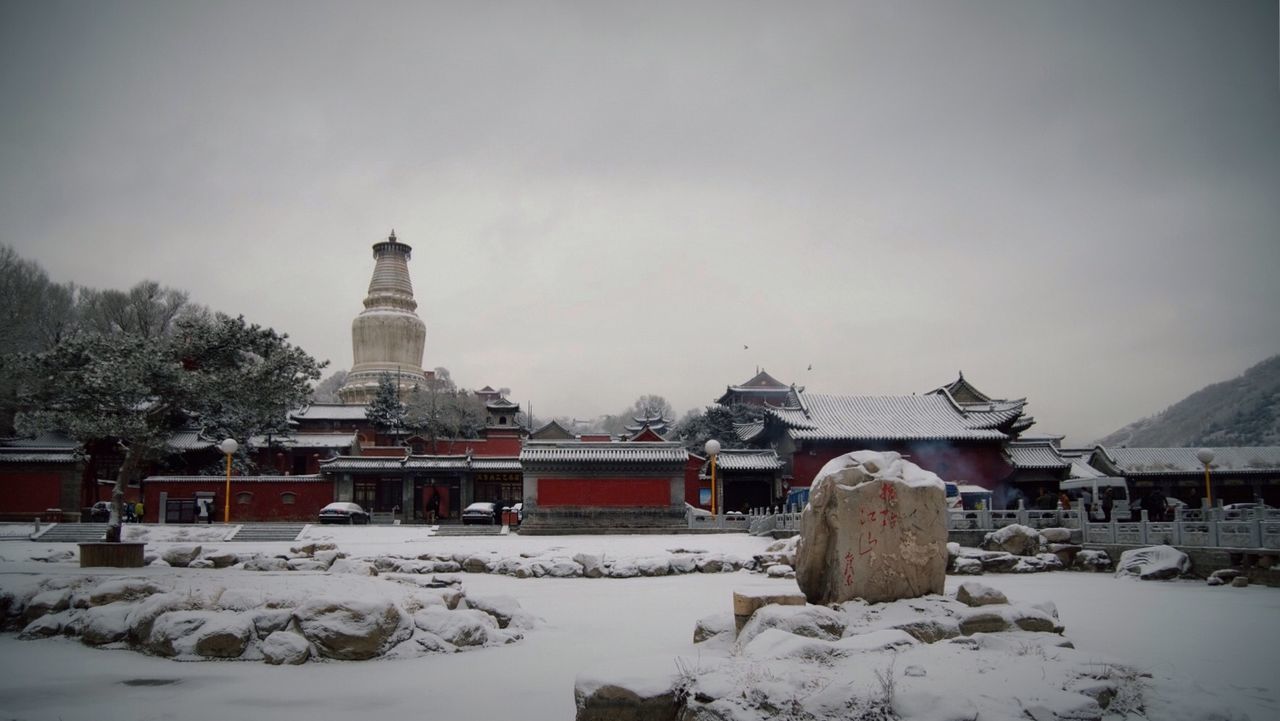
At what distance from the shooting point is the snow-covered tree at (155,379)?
736 inches

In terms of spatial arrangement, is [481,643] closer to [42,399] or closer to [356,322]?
[42,399]

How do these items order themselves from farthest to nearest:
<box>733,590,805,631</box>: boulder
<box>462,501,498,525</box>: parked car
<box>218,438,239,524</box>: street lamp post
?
<box>462,501,498,525</box>: parked car, <box>218,438,239,524</box>: street lamp post, <box>733,590,805,631</box>: boulder

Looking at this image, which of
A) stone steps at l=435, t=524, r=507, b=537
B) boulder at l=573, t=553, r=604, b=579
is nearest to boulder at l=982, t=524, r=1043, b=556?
boulder at l=573, t=553, r=604, b=579

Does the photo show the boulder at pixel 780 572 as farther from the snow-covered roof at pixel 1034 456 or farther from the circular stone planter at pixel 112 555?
the snow-covered roof at pixel 1034 456

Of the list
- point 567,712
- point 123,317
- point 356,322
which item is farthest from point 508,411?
point 567,712

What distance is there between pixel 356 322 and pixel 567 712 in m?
62.5

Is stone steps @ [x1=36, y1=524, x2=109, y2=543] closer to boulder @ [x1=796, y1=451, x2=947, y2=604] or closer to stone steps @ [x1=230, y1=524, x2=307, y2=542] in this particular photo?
stone steps @ [x1=230, y1=524, x2=307, y2=542]

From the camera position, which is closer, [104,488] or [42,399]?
[42,399]

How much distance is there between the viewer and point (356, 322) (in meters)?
65.0

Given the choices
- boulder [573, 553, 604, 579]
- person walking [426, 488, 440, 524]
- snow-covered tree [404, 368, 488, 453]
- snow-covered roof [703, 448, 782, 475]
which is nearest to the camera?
boulder [573, 553, 604, 579]

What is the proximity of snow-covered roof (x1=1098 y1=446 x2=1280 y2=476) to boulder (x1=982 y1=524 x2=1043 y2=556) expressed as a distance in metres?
25.1

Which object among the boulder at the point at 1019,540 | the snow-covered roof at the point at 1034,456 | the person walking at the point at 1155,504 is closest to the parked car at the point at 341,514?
the boulder at the point at 1019,540

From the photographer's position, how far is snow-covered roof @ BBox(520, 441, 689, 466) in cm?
3312

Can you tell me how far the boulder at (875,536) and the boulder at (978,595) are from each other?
0.45 metres
